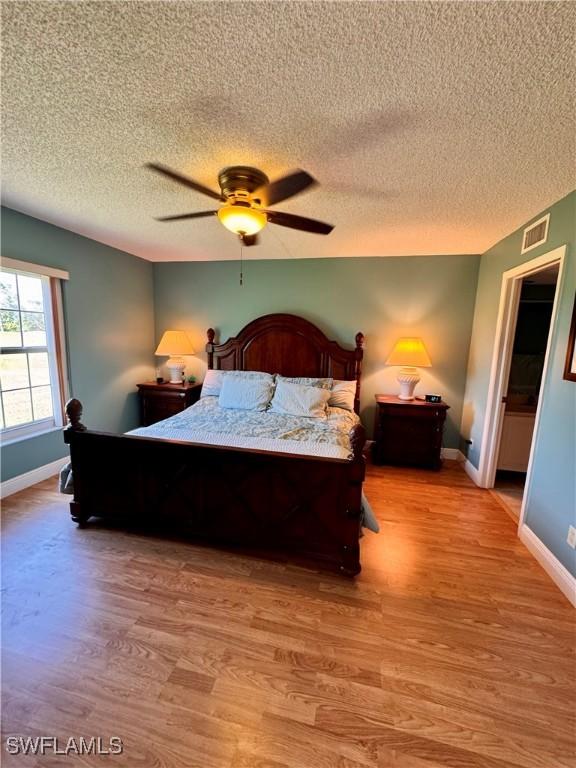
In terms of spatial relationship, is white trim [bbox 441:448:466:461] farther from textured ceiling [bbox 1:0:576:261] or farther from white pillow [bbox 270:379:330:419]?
textured ceiling [bbox 1:0:576:261]

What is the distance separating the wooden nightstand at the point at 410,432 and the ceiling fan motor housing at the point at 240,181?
244 cm

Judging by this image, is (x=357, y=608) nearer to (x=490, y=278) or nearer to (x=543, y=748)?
(x=543, y=748)

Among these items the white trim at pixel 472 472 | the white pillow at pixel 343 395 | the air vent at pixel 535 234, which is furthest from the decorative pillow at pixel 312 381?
the air vent at pixel 535 234

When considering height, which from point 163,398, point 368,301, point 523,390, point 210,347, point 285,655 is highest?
point 368,301

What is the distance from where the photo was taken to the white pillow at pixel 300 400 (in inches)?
120

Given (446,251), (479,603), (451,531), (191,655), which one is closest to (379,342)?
(446,251)

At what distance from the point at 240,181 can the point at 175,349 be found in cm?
249

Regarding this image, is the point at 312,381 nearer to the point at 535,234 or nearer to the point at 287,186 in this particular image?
the point at 287,186

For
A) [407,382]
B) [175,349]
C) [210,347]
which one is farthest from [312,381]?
[175,349]

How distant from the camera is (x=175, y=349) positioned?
152 inches

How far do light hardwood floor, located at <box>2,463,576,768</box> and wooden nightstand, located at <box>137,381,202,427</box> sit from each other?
1.88 metres

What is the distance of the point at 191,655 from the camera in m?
1.39

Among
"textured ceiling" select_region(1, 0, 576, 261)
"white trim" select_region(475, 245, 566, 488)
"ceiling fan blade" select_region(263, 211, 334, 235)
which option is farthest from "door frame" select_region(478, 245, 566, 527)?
"ceiling fan blade" select_region(263, 211, 334, 235)

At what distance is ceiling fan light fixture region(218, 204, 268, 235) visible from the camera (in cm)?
172
